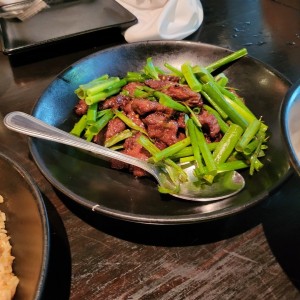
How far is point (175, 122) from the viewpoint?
123 cm

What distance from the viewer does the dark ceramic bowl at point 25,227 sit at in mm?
823

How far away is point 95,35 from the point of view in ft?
6.71

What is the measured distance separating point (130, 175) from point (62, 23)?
48.2 inches

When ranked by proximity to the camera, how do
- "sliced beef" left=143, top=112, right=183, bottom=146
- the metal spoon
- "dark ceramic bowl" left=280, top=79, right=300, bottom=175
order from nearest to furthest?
"dark ceramic bowl" left=280, top=79, right=300, bottom=175 → the metal spoon → "sliced beef" left=143, top=112, right=183, bottom=146

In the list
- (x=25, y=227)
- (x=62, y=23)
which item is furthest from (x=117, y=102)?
(x=62, y=23)

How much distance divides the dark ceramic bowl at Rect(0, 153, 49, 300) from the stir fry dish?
12.9 inches

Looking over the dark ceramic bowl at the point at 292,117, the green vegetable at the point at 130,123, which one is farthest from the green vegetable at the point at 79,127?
the dark ceramic bowl at the point at 292,117

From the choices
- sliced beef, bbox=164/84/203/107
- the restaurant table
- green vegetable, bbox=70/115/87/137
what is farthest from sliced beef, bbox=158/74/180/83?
the restaurant table

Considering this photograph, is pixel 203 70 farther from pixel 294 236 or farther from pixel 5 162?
pixel 5 162

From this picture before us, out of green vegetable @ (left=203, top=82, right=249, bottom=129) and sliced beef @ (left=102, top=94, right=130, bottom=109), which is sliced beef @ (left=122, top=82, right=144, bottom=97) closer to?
sliced beef @ (left=102, top=94, right=130, bottom=109)

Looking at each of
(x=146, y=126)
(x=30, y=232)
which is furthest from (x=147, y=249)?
(x=146, y=126)

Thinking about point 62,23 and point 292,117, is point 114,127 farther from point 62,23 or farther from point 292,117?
point 62,23

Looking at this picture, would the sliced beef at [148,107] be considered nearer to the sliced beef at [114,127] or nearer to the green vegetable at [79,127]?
the sliced beef at [114,127]

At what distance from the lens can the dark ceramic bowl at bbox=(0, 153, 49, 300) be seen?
0.82 m
